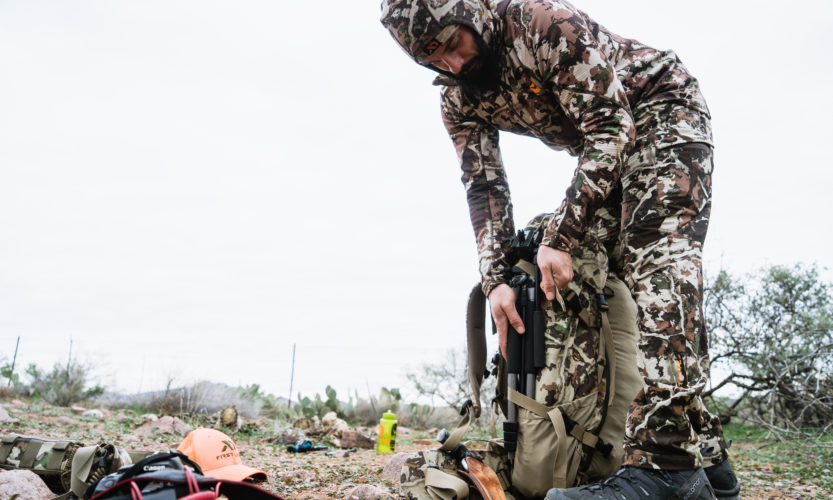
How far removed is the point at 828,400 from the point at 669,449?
5.20 meters

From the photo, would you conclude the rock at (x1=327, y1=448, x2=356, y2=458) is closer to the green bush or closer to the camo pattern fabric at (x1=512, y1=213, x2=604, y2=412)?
the camo pattern fabric at (x1=512, y1=213, x2=604, y2=412)

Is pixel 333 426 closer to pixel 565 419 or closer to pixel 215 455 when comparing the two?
pixel 215 455

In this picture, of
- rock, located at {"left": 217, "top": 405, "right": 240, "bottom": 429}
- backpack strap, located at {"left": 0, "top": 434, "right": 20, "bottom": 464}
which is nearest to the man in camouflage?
backpack strap, located at {"left": 0, "top": 434, "right": 20, "bottom": 464}

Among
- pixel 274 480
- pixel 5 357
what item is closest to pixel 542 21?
pixel 274 480

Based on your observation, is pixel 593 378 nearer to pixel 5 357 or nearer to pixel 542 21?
pixel 542 21

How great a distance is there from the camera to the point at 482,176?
9.93 ft

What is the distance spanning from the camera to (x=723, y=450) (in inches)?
82.5

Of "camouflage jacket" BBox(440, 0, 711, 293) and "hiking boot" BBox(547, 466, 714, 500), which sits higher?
"camouflage jacket" BBox(440, 0, 711, 293)

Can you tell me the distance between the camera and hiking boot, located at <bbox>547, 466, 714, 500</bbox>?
183 cm

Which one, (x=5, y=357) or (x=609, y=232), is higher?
(x=609, y=232)

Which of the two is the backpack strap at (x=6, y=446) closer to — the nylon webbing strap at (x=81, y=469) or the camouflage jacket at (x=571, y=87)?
the nylon webbing strap at (x=81, y=469)

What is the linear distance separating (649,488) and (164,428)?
4542mm

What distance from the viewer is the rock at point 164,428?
191 inches

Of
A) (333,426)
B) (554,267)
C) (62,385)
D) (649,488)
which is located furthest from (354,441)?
(62,385)
